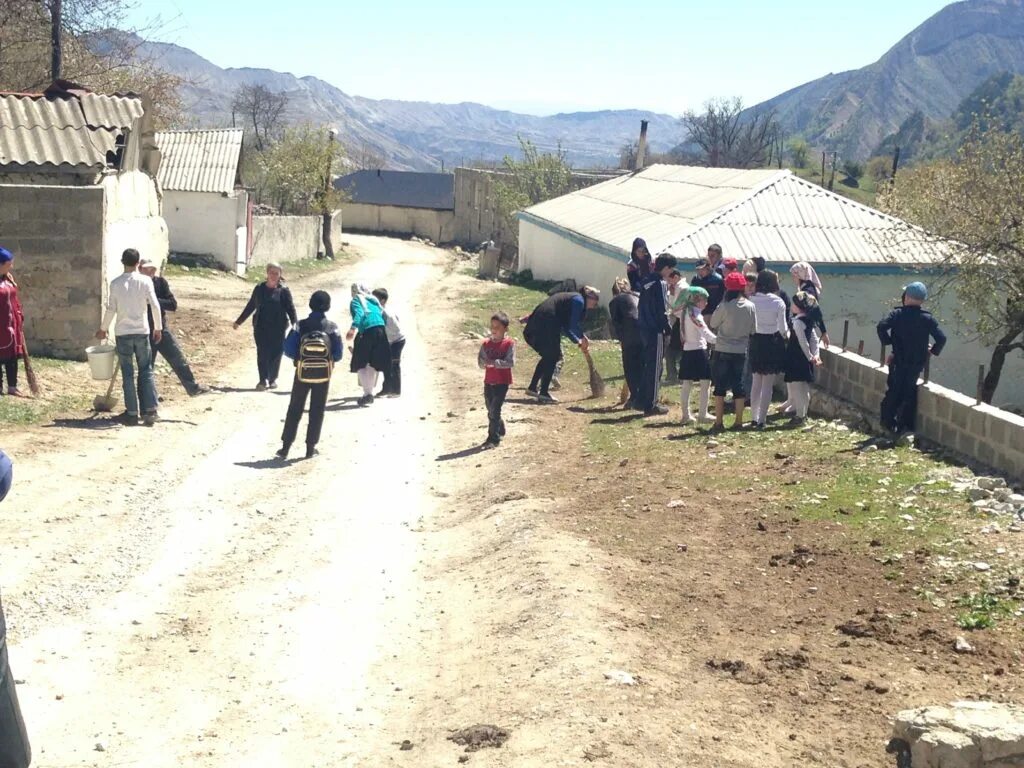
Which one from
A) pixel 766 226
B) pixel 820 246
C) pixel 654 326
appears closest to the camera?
pixel 654 326

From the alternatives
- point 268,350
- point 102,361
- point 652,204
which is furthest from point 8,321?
point 652,204

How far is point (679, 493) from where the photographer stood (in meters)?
10.7

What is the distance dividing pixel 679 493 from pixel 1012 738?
565 centimetres

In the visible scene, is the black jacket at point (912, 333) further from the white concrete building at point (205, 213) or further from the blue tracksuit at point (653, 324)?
the white concrete building at point (205, 213)

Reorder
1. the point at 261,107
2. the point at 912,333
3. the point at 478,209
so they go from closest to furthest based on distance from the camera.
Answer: the point at 912,333, the point at 478,209, the point at 261,107

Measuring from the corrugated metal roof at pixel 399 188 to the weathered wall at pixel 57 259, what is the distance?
5687 centimetres

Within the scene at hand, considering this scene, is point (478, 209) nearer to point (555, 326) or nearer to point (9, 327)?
point (555, 326)

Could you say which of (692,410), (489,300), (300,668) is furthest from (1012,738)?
(489,300)

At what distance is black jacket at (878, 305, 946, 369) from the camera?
11836 mm

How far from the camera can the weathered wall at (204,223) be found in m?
34.3

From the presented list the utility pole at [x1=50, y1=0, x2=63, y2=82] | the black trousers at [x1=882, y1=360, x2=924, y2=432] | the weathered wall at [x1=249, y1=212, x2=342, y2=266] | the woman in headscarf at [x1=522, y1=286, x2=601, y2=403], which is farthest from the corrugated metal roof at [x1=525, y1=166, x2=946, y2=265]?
the utility pole at [x1=50, y1=0, x2=63, y2=82]

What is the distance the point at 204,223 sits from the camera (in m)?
34.3

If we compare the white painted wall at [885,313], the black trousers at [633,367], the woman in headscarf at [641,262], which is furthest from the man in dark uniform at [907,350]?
the white painted wall at [885,313]

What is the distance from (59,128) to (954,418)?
12292 mm
